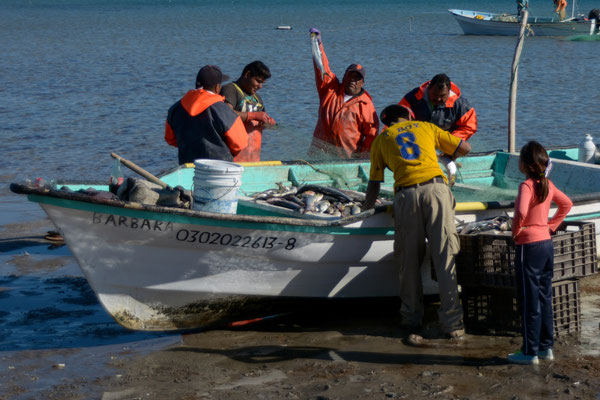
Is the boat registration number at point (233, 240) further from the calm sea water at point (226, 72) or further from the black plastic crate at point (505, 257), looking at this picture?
the calm sea water at point (226, 72)

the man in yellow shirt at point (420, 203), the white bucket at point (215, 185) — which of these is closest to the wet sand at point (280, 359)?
the man in yellow shirt at point (420, 203)

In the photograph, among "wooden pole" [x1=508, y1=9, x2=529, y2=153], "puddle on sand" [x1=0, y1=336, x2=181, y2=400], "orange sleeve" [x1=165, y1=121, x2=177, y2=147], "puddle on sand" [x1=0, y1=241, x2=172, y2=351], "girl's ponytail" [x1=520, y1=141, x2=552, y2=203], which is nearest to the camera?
"girl's ponytail" [x1=520, y1=141, x2=552, y2=203]

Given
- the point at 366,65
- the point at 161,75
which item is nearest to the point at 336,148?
the point at 161,75

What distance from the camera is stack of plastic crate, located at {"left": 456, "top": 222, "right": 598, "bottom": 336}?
20.9ft

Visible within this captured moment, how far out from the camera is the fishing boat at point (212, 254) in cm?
638

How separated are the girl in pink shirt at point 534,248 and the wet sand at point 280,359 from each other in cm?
31

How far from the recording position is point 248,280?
22.6 feet

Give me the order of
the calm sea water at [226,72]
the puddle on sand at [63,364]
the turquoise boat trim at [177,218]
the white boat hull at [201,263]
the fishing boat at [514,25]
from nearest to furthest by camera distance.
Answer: the puddle on sand at [63,364], the turquoise boat trim at [177,218], the white boat hull at [201,263], the calm sea water at [226,72], the fishing boat at [514,25]

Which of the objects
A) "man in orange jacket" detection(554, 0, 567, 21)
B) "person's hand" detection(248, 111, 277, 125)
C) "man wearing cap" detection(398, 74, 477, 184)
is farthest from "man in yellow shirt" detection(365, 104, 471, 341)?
"man in orange jacket" detection(554, 0, 567, 21)

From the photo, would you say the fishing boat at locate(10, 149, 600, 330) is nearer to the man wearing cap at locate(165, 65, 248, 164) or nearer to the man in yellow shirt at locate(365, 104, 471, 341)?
the man in yellow shirt at locate(365, 104, 471, 341)

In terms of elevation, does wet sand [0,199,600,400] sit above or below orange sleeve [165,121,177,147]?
below

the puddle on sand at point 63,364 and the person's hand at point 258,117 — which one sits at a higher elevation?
the person's hand at point 258,117

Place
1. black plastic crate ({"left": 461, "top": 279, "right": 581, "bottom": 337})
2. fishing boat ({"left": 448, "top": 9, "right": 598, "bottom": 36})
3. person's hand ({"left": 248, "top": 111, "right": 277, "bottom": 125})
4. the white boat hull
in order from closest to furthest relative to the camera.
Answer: the white boat hull
black plastic crate ({"left": 461, "top": 279, "right": 581, "bottom": 337})
person's hand ({"left": 248, "top": 111, "right": 277, "bottom": 125})
fishing boat ({"left": 448, "top": 9, "right": 598, "bottom": 36})

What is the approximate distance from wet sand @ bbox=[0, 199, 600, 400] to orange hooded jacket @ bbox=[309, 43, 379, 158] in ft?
7.20
